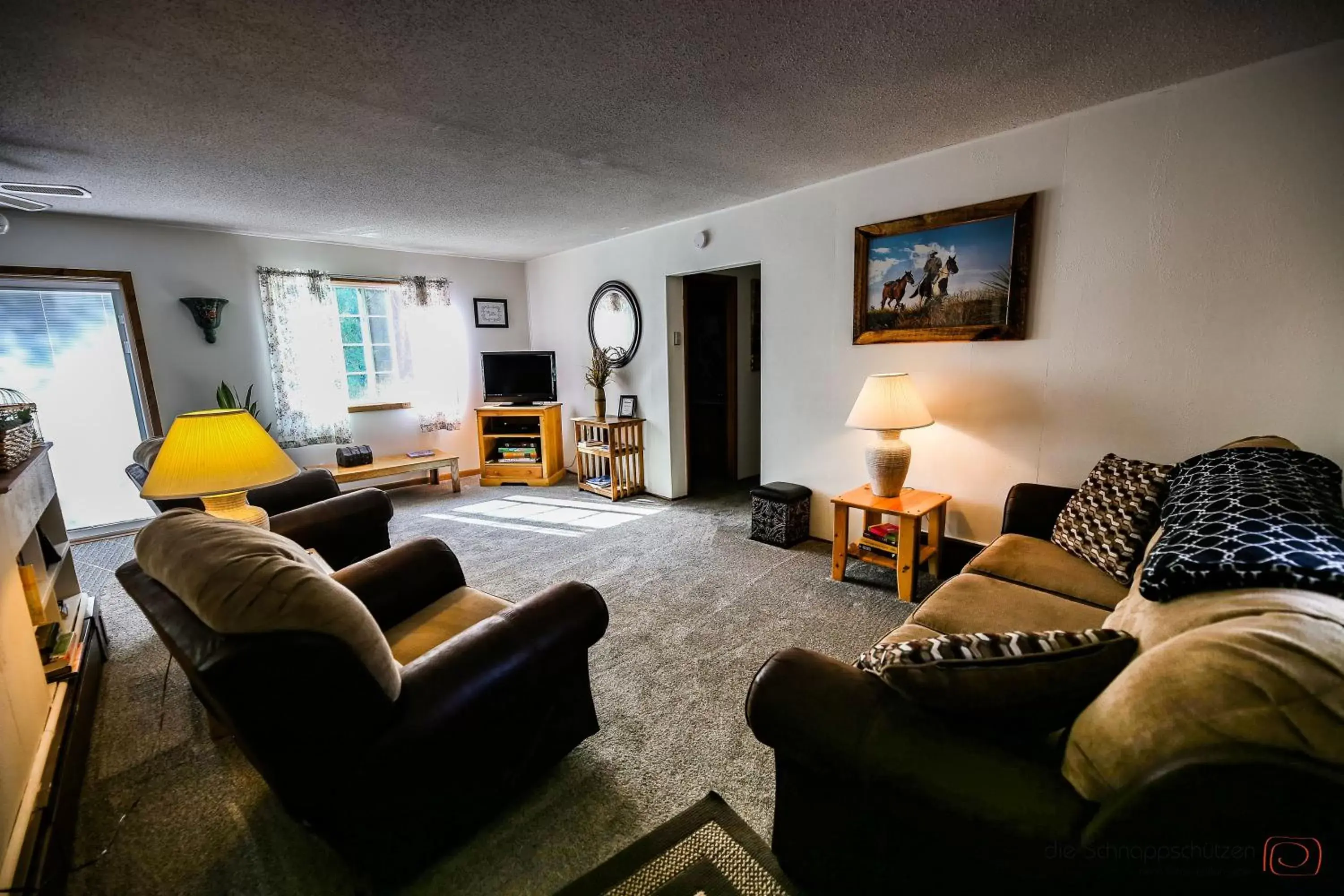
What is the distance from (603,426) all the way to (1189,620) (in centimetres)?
407

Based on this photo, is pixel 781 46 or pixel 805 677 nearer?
pixel 805 677

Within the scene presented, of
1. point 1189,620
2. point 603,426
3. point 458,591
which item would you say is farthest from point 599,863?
point 603,426

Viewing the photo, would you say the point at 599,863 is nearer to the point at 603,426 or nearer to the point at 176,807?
the point at 176,807

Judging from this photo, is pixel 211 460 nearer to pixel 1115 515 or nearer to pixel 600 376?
pixel 1115 515

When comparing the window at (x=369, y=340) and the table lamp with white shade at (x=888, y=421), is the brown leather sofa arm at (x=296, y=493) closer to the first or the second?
the window at (x=369, y=340)

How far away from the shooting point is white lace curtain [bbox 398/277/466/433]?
521 centimetres

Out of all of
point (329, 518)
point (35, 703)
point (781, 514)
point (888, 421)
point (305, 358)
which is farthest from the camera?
point (305, 358)

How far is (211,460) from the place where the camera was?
1.69m

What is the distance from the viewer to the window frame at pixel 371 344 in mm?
4883

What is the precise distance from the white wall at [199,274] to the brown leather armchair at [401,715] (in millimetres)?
3718

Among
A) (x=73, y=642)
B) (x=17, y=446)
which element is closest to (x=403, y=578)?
(x=73, y=642)

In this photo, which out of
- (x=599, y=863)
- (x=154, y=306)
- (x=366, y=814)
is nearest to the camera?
(x=366, y=814)

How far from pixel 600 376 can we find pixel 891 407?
2.92 metres

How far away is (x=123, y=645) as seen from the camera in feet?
8.14
